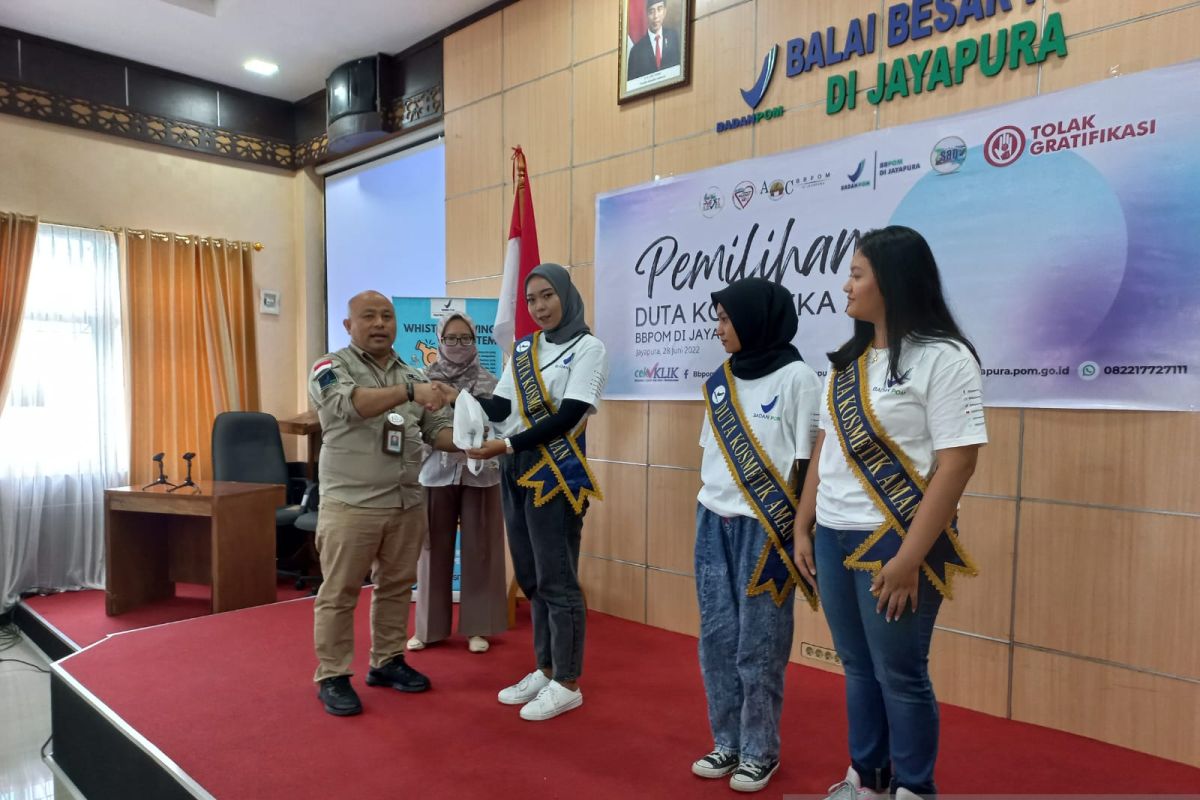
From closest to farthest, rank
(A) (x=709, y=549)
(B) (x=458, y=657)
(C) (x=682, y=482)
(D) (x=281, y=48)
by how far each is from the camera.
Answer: (A) (x=709, y=549), (B) (x=458, y=657), (C) (x=682, y=482), (D) (x=281, y=48)

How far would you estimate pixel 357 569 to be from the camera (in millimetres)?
2350

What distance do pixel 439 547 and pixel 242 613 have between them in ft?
4.17

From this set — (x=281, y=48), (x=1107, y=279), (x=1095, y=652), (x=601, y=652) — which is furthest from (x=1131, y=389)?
(x=281, y=48)

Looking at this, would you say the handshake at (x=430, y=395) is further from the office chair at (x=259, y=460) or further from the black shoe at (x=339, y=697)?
the office chair at (x=259, y=460)

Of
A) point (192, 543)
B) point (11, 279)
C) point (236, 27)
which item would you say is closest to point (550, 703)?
point (192, 543)

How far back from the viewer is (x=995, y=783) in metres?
1.96

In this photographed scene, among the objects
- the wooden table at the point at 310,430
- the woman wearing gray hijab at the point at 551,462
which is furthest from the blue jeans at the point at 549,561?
the wooden table at the point at 310,430

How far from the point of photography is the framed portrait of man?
10.5 ft

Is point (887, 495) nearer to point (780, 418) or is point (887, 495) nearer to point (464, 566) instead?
point (780, 418)

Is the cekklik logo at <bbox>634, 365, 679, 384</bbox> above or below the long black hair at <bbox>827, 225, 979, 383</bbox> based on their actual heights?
below

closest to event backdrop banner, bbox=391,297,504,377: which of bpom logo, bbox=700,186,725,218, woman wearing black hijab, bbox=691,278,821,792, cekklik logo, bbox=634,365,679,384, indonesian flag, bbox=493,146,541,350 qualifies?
indonesian flag, bbox=493,146,541,350

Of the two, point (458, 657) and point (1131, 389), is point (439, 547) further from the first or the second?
point (1131, 389)

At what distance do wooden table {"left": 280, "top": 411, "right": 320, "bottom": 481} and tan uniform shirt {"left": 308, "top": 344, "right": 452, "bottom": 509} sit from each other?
257 cm

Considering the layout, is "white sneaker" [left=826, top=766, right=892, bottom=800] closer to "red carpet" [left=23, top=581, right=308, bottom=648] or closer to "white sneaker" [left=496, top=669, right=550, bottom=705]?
"white sneaker" [left=496, top=669, right=550, bottom=705]
